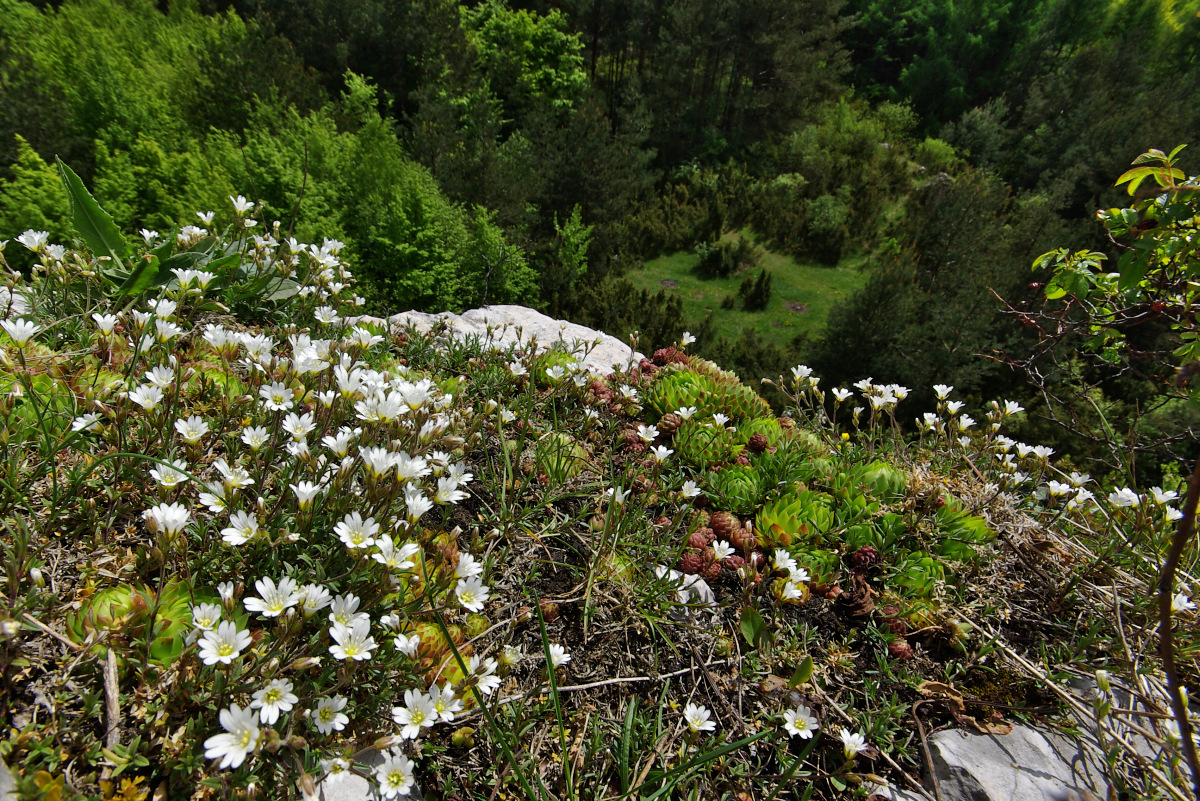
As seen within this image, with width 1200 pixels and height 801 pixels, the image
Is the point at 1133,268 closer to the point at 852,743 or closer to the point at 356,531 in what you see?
the point at 852,743

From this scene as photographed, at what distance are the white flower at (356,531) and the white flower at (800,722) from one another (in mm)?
1277

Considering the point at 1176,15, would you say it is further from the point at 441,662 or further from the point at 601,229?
the point at 441,662

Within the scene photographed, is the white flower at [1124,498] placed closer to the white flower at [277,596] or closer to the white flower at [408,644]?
the white flower at [408,644]

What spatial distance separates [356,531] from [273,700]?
0.39m

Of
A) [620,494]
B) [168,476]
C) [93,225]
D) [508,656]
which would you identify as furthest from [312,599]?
[93,225]

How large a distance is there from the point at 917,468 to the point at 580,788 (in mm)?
2120

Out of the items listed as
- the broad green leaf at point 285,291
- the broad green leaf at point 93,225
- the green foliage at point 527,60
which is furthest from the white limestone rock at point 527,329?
the green foliage at point 527,60

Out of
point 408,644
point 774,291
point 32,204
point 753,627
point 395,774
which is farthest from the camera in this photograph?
point 774,291

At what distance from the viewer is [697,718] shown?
162 centimetres

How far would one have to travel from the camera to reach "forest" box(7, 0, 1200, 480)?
8.12m

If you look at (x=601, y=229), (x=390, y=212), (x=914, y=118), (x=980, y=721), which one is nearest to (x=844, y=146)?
(x=914, y=118)

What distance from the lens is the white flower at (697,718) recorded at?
157 centimetres

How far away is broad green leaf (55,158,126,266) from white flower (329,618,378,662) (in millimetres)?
2581

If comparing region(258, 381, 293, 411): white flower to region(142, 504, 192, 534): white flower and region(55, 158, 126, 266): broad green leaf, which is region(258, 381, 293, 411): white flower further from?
region(55, 158, 126, 266): broad green leaf
